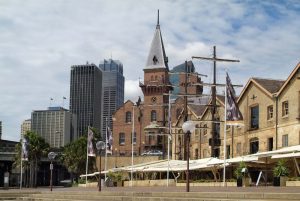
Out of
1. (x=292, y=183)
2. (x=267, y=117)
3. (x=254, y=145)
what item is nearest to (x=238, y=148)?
(x=254, y=145)

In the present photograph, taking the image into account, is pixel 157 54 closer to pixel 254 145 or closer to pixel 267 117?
pixel 254 145

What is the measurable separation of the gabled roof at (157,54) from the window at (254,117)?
55100mm

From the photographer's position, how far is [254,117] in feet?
185

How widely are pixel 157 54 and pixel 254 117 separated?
57317mm

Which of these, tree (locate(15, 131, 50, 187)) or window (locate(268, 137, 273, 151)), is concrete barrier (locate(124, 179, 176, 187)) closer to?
window (locate(268, 137, 273, 151))

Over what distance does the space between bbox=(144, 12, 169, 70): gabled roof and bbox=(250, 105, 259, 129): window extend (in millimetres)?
55100

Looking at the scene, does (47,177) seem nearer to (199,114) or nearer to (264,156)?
(199,114)

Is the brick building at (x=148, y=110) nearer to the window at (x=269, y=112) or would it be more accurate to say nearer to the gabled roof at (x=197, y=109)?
the gabled roof at (x=197, y=109)

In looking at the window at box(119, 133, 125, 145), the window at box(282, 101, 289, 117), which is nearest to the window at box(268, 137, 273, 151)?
the window at box(282, 101, 289, 117)

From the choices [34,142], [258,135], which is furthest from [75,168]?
[258,135]

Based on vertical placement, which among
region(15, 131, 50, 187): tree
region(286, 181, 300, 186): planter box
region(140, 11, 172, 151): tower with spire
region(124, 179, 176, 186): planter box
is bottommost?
region(124, 179, 176, 186): planter box

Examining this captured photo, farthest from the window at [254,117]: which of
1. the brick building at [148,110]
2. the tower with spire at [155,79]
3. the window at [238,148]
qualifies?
the tower with spire at [155,79]

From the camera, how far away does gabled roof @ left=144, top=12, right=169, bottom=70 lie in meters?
111

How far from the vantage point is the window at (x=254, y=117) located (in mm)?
55875
